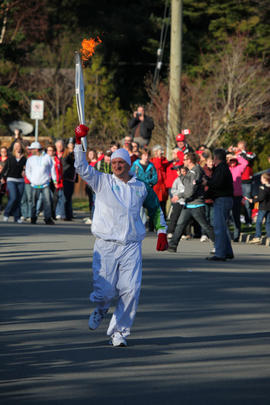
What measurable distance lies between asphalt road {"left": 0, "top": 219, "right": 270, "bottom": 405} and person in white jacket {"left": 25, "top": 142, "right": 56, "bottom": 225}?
7611mm

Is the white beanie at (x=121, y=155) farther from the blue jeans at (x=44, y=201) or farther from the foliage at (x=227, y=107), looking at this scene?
the foliage at (x=227, y=107)

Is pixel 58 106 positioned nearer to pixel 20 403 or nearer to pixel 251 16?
pixel 251 16

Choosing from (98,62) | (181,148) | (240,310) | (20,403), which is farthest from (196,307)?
(98,62)

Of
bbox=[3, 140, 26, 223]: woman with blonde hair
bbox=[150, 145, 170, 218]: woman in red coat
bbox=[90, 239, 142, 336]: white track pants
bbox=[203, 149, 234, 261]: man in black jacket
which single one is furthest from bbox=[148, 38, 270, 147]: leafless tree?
bbox=[90, 239, 142, 336]: white track pants

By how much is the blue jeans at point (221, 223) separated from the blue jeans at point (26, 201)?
940 centimetres

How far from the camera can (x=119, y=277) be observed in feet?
28.8

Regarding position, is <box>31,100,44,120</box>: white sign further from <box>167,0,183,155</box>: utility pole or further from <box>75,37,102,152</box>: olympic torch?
<box>75,37,102,152</box>: olympic torch

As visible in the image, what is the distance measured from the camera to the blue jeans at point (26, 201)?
2454cm

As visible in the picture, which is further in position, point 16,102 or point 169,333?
point 16,102

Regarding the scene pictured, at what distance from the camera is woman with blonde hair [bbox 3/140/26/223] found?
23.6 metres

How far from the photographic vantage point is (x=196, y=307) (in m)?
10.7

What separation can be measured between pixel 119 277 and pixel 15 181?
15381 mm

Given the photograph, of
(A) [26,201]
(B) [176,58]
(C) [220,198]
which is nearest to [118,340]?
(C) [220,198]

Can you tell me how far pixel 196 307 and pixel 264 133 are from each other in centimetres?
2813
